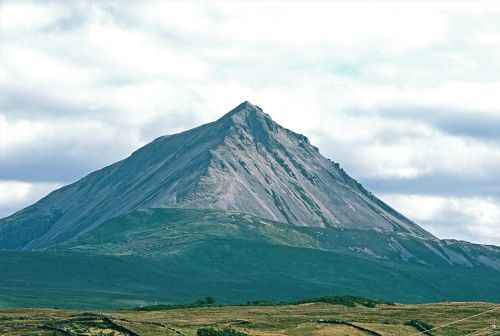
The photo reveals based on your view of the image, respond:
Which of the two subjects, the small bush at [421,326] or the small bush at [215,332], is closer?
the small bush at [215,332]

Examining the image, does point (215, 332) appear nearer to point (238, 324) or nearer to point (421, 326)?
point (238, 324)

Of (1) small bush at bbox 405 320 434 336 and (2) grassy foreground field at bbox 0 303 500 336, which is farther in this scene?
Answer: (1) small bush at bbox 405 320 434 336

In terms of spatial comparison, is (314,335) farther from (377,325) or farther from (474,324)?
(474,324)

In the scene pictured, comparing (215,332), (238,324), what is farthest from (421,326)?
(215,332)

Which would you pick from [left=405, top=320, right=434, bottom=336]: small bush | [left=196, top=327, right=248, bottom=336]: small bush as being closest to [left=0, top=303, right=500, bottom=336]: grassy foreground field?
[left=405, top=320, right=434, bottom=336]: small bush

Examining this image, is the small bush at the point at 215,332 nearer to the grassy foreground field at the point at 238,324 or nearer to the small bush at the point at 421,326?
the grassy foreground field at the point at 238,324

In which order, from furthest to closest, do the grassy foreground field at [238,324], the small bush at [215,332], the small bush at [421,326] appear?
the small bush at [421,326]
the grassy foreground field at [238,324]
the small bush at [215,332]

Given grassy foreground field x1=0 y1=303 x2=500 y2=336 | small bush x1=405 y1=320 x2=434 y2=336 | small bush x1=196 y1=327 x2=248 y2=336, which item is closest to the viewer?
small bush x1=196 y1=327 x2=248 y2=336

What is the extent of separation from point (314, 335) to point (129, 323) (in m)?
29.9

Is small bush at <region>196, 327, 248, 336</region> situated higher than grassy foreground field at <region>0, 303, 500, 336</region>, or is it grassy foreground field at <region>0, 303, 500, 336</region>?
grassy foreground field at <region>0, 303, 500, 336</region>

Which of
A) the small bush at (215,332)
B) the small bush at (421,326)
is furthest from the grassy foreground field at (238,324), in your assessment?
the small bush at (215,332)

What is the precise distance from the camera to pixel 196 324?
182 m

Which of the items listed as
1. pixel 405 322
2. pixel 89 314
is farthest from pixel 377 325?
pixel 89 314

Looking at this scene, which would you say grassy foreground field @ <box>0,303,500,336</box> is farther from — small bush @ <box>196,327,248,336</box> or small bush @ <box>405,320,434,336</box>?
small bush @ <box>196,327,248,336</box>
